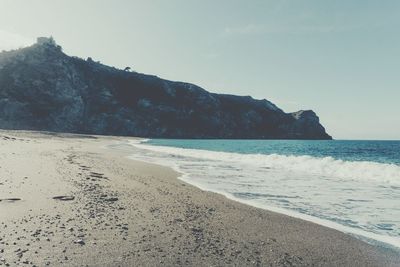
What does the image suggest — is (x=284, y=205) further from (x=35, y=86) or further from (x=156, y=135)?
(x=156, y=135)

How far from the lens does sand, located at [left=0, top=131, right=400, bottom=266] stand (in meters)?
5.81

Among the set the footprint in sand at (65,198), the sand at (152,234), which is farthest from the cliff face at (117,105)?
the sand at (152,234)

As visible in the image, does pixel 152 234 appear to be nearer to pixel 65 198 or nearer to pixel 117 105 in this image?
pixel 65 198

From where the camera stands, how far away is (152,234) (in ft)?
23.4

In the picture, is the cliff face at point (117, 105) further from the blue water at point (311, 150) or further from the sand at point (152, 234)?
the sand at point (152, 234)

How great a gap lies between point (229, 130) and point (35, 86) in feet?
284

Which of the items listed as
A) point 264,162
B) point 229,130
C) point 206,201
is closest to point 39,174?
point 206,201

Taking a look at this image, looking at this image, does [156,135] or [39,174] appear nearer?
[39,174]

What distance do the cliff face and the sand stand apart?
3639 inches

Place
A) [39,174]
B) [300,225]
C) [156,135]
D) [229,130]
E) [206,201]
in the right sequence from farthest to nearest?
[229,130], [156,135], [39,174], [206,201], [300,225]

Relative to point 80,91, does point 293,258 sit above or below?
below

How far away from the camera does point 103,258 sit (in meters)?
5.63

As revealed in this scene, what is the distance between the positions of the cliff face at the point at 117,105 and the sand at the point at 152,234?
92429 mm

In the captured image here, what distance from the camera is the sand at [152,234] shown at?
229 inches
